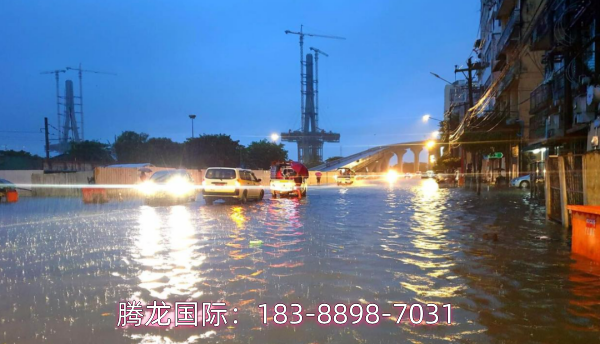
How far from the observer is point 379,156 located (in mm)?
126062

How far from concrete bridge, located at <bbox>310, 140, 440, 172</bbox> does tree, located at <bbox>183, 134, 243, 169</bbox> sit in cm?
5042

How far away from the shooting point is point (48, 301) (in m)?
5.30

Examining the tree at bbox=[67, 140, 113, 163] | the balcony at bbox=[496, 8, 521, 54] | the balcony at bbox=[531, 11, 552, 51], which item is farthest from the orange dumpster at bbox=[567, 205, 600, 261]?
the tree at bbox=[67, 140, 113, 163]

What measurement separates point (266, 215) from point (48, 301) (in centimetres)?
1037

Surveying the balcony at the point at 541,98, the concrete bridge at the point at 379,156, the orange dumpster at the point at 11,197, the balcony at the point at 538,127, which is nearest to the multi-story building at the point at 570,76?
the balcony at the point at 541,98

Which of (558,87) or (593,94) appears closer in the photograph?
(593,94)

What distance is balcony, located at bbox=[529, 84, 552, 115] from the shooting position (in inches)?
999

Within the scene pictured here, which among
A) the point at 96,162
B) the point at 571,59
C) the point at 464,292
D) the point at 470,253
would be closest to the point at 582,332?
the point at 464,292

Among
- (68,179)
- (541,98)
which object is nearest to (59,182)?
(68,179)

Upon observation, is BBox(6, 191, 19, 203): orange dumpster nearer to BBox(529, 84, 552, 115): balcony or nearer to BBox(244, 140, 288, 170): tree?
BBox(529, 84, 552, 115): balcony

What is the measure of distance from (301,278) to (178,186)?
632 inches

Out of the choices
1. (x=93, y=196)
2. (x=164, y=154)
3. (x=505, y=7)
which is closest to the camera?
(x=93, y=196)

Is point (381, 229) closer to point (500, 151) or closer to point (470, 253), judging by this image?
point (470, 253)

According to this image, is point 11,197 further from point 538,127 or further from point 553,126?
point 538,127
